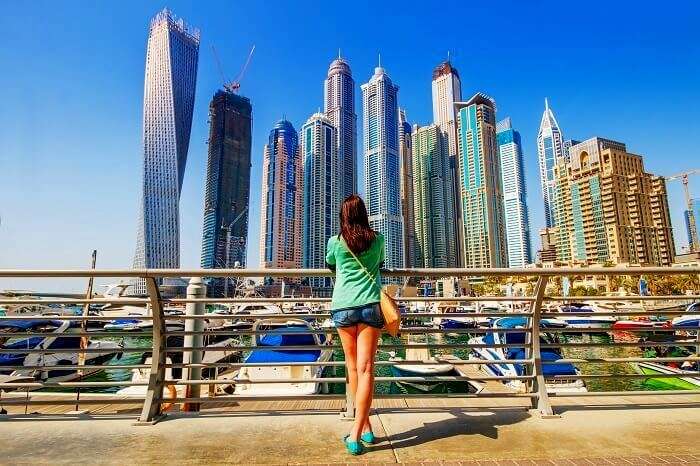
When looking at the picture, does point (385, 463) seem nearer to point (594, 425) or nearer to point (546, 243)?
point (594, 425)

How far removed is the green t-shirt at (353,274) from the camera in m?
3.23

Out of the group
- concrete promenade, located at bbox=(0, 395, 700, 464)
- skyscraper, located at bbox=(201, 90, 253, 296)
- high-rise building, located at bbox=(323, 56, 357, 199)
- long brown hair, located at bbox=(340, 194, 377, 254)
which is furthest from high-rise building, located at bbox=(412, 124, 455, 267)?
long brown hair, located at bbox=(340, 194, 377, 254)

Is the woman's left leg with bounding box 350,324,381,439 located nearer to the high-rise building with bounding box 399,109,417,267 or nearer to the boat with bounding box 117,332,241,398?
the boat with bounding box 117,332,241,398

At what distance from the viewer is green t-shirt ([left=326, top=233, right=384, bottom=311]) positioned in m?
3.23

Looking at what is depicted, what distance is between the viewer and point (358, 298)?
3213 mm

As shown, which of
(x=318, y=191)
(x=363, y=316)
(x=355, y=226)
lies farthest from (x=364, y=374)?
(x=318, y=191)

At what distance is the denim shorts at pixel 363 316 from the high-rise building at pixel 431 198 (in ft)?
494

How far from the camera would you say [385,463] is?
2758 mm

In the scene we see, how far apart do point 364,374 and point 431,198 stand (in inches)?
→ 6347

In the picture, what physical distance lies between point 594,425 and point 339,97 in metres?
178

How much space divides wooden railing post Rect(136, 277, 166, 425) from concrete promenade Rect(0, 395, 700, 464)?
0.43 feet

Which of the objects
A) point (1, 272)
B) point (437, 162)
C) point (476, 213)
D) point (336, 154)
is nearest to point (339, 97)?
Answer: point (336, 154)

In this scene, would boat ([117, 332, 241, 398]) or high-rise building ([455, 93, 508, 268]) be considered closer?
boat ([117, 332, 241, 398])

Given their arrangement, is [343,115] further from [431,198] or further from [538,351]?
[538,351]
